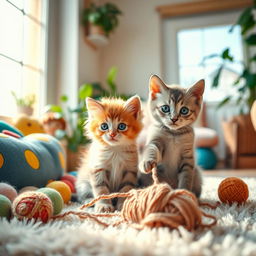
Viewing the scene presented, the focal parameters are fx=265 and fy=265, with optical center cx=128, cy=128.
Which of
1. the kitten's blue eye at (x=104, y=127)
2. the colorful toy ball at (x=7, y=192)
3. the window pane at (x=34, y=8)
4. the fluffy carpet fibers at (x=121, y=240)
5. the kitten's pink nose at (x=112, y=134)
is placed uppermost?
the window pane at (x=34, y=8)

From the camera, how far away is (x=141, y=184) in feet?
3.31

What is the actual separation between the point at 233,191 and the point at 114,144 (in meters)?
0.44

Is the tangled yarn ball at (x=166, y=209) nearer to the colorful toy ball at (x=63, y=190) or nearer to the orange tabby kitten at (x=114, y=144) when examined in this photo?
the orange tabby kitten at (x=114, y=144)

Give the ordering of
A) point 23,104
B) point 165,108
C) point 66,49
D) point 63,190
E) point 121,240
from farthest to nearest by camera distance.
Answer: point 66,49 → point 23,104 → point 63,190 → point 165,108 → point 121,240

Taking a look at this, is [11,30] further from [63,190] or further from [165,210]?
[165,210]

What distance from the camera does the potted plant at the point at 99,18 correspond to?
2.71 meters

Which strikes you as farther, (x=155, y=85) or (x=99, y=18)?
(x=99, y=18)

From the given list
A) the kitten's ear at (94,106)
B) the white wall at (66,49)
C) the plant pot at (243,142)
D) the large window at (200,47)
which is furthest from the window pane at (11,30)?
the plant pot at (243,142)

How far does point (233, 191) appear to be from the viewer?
0.92m

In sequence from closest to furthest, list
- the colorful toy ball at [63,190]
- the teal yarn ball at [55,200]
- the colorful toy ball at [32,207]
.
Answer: the colorful toy ball at [32,207] → the teal yarn ball at [55,200] → the colorful toy ball at [63,190]

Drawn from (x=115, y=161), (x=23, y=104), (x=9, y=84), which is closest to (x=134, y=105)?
(x=115, y=161)

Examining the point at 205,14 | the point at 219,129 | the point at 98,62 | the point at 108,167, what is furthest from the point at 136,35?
the point at 108,167

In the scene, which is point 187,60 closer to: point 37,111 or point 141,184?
point 37,111

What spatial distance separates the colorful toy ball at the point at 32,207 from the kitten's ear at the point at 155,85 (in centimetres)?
50
